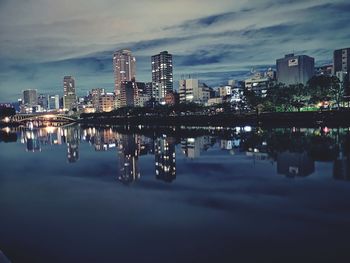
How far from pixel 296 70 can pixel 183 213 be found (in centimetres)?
13343

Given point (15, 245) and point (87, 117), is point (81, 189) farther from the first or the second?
point (87, 117)

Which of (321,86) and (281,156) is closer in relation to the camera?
(281,156)

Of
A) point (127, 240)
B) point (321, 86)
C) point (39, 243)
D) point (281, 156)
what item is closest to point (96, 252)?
point (127, 240)

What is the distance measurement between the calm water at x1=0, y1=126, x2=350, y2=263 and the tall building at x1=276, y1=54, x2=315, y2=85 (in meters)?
120

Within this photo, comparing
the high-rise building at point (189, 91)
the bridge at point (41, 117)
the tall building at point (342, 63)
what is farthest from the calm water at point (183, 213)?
the bridge at point (41, 117)

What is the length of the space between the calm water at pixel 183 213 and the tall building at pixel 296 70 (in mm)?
119885

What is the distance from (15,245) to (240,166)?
43.9 feet

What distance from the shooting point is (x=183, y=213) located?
10.2 metres

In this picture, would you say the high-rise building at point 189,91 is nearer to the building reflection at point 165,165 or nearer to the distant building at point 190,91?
the distant building at point 190,91

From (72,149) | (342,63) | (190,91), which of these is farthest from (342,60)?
(72,149)

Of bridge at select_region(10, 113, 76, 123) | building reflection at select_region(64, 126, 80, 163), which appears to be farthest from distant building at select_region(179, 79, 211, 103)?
building reflection at select_region(64, 126, 80, 163)

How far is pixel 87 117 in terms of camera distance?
162 meters

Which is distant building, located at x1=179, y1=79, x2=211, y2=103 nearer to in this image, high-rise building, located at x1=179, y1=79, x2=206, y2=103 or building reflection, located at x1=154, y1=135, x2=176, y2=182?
high-rise building, located at x1=179, y1=79, x2=206, y2=103

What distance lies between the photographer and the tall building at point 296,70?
5133 inches
